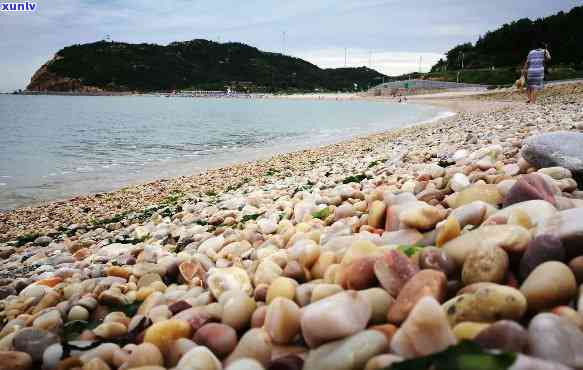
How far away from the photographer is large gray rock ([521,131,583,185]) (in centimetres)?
285

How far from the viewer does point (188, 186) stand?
978 centimetres

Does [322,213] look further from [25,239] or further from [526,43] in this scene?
[526,43]

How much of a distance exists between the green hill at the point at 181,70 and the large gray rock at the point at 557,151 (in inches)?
5767

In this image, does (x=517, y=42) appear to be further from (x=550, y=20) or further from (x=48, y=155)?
(x=48, y=155)

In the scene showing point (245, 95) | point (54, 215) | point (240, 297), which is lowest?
point (54, 215)

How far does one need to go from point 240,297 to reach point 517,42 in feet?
296

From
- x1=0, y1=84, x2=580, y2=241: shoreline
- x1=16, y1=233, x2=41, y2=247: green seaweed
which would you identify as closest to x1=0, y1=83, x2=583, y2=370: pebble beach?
x1=16, y1=233, x2=41, y2=247: green seaweed

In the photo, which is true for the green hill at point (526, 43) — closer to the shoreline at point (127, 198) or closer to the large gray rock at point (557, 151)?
the shoreline at point (127, 198)

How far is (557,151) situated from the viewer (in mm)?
2990

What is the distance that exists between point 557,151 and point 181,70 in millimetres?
162803

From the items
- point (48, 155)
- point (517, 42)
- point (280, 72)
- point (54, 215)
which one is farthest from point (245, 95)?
point (54, 215)

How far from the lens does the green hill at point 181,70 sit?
14162 centimetres

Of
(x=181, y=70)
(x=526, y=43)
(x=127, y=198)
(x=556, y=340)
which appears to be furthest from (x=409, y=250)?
(x=181, y=70)

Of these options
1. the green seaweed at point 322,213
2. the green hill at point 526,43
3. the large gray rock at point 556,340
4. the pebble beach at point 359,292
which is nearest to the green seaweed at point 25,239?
the pebble beach at point 359,292
